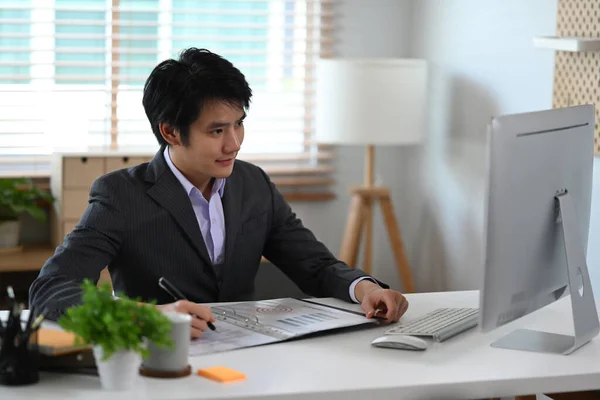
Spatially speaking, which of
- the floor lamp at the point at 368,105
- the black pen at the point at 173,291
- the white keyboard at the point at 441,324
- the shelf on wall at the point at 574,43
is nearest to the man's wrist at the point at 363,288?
the white keyboard at the point at 441,324

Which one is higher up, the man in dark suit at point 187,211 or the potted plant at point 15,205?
the man in dark suit at point 187,211

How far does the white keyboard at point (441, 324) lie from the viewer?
77.2 inches

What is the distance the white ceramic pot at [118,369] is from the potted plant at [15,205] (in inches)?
102

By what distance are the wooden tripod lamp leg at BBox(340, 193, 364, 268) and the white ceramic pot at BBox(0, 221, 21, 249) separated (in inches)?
56.2

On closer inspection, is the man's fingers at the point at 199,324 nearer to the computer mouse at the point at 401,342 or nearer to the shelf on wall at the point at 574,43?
the computer mouse at the point at 401,342

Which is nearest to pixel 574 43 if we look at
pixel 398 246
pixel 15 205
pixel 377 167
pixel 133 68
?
pixel 398 246

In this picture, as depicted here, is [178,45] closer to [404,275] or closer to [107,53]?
[107,53]

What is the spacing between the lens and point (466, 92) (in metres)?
4.20

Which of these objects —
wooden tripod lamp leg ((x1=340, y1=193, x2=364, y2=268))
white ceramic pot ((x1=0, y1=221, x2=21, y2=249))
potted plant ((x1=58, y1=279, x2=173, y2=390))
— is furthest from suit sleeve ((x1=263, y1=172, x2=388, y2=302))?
white ceramic pot ((x1=0, y1=221, x2=21, y2=249))

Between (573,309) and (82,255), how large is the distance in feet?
3.48

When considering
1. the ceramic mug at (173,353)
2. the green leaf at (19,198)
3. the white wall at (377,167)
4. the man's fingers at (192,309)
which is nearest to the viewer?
the ceramic mug at (173,353)

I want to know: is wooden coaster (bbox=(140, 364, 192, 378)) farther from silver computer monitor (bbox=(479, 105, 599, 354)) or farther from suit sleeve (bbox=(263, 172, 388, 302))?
suit sleeve (bbox=(263, 172, 388, 302))

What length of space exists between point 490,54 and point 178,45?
1466 millimetres

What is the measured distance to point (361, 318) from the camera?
2084 millimetres
